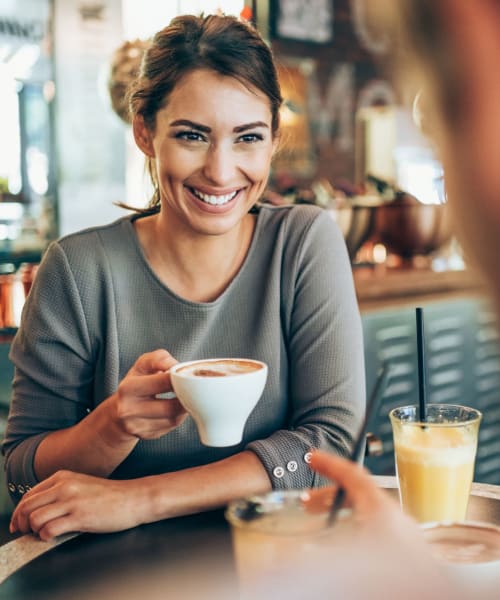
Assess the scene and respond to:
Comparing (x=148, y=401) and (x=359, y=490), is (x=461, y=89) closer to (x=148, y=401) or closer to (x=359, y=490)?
(x=359, y=490)

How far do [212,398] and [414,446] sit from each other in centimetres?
29

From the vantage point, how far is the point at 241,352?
5.19ft

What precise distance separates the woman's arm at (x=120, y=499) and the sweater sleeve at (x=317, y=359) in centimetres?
9

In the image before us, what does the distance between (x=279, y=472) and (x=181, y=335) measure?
0.39 metres

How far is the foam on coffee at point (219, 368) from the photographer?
3.51 ft

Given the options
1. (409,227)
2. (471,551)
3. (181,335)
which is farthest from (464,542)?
(409,227)

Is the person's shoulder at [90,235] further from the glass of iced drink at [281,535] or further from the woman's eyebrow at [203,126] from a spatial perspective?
the glass of iced drink at [281,535]

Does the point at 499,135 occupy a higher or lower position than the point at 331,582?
higher

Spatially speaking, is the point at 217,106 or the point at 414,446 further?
the point at 217,106

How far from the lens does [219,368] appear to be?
1.10 meters

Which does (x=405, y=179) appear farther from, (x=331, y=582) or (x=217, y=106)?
(x=331, y=582)

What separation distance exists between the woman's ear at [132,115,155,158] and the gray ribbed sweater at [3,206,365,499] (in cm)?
17

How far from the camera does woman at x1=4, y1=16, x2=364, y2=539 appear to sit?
149cm

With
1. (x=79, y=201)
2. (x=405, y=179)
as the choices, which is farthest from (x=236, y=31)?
(x=405, y=179)
